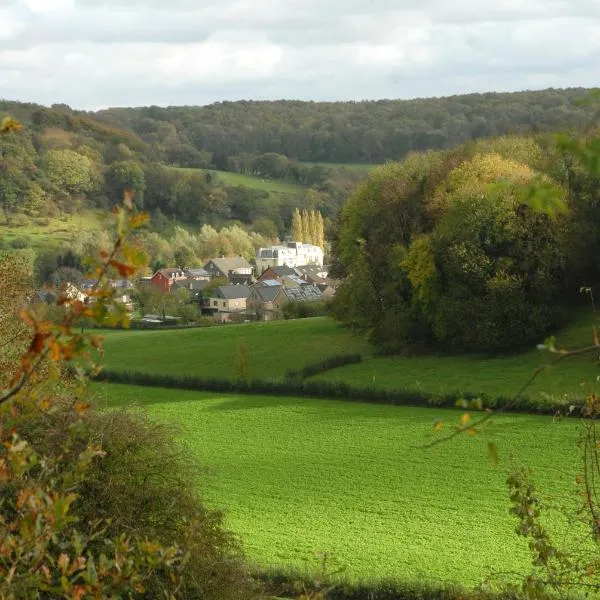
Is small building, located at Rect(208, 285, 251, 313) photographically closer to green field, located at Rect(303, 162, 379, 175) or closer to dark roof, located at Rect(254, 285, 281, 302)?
dark roof, located at Rect(254, 285, 281, 302)

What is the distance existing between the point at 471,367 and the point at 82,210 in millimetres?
87253

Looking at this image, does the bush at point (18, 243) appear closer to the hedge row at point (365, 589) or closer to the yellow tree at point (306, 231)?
the yellow tree at point (306, 231)

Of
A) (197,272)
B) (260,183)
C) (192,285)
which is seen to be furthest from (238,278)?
(260,183)

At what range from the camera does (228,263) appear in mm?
109188

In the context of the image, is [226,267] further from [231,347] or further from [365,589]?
[365,589]

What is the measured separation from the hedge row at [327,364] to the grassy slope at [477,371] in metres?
0.69

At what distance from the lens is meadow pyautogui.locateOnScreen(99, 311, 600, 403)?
38812mm

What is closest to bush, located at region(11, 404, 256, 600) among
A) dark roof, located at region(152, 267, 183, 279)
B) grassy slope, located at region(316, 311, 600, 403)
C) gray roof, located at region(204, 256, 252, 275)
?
grassy slope, located at region(316, 311, 600, 403)

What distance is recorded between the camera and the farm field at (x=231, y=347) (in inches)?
1928

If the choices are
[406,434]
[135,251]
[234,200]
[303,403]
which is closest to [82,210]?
[234,200]

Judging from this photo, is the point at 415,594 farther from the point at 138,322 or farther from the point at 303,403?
the point at 138,322

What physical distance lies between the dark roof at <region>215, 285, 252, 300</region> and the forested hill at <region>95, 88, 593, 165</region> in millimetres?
68712

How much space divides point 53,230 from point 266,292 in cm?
3861

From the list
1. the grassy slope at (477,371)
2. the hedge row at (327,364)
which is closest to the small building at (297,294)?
the hedge row at (327,364)
